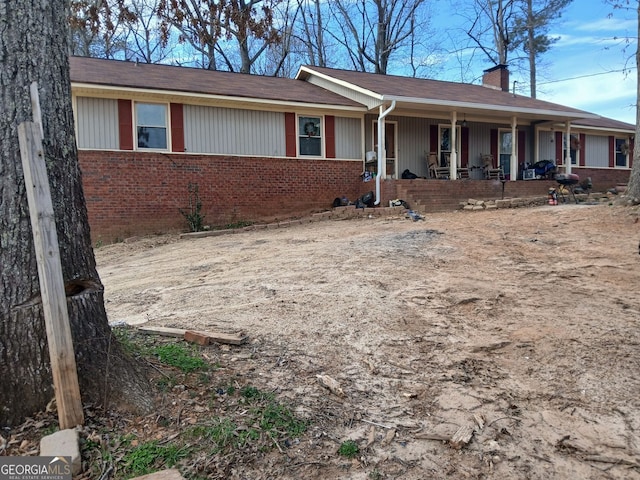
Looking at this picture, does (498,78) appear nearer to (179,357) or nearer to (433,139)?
(433,139)

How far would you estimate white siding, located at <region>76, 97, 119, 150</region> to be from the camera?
1173 centimetres

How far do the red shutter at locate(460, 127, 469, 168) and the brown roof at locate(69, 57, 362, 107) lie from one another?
460 centimetres

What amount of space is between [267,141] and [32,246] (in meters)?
11.7

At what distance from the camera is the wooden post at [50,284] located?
242 centimetres

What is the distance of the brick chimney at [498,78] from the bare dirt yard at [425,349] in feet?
50.9

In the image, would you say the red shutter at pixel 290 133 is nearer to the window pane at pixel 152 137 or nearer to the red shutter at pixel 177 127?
the red shutter at pixel 177 127

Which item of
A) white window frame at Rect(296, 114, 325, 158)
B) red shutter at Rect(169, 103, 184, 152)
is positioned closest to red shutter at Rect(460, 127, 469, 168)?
white window frame at Rect(296, 114, 325, 158)

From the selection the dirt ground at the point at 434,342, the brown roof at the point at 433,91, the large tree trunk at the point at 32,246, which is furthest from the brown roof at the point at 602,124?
the large tree trunk at the point at 32,246

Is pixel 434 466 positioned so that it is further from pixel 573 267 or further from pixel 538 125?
pixel 538 125

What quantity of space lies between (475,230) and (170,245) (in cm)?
677

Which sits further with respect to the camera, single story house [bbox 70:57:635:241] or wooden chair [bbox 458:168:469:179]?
wooden chair [bbox 458:168:469:179]

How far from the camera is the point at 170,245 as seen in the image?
11070mm

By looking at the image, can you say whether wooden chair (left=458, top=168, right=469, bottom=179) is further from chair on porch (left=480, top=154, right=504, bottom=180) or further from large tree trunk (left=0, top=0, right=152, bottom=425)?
large tree trunk (left=0, top=0, right=152, bottom=425)

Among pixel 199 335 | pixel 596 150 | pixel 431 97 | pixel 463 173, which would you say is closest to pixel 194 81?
pixel 431 97
